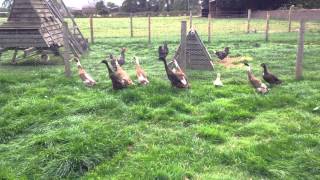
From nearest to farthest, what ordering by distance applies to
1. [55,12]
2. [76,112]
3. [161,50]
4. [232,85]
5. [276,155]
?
[276,155] < [76,112] < [232,85] < [161,50] < [55,12]

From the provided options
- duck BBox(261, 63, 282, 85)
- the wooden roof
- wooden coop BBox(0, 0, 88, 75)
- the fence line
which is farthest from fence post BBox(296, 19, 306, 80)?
the fence line

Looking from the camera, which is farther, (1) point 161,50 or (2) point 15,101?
(1) point 161,50

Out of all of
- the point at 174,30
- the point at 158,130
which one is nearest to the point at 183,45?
the point at 158,130

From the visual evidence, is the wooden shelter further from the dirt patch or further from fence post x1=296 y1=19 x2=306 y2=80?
fence post x1=296 y1=19 x2=306 y2=80

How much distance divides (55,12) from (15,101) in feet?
31.4

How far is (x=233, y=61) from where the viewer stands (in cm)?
1387

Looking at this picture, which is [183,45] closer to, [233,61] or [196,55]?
Result: [196,55]

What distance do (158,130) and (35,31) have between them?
30.0ft

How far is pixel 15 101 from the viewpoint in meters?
8.56

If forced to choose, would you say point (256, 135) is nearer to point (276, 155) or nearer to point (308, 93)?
point (276, 155)

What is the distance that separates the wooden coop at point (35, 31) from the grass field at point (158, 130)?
4.06m

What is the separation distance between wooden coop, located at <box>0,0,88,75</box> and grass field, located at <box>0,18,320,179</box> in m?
4.06

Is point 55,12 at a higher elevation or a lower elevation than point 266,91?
higher

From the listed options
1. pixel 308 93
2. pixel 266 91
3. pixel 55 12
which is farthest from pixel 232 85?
pixel 55 12
